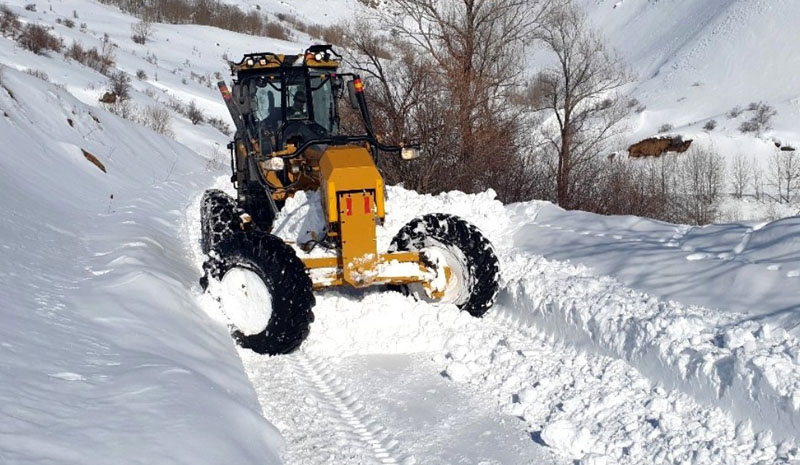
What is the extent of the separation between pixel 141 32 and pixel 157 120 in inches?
974

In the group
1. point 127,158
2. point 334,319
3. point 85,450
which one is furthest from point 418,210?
point 127,158

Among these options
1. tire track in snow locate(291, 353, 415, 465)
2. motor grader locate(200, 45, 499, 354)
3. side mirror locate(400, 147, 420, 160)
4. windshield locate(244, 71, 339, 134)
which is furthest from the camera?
windshield locate(244, 71, 339, 134)

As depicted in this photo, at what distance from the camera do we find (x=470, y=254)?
7.83 metres

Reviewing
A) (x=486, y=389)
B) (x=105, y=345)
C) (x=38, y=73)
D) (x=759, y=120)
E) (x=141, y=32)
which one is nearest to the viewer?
(x=105, y=345)

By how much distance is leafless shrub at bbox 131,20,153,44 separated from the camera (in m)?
46.4

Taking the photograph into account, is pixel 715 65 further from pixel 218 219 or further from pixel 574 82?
pixel 218 219

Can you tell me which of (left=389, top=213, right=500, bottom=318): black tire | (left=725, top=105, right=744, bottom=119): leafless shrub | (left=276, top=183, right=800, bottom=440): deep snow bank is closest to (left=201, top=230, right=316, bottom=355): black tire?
(left=276, top=183, right=800, bottom=440): deep snow bank

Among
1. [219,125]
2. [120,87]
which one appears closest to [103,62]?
[219,125]

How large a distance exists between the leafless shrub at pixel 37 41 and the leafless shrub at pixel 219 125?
6.20 meters

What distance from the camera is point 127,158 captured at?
17781mm

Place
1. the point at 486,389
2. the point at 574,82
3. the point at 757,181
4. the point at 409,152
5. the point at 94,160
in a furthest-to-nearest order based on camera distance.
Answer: the point at 757,181 < the point at 574,82 < the point at 94,160 < the point at 409,152 < the point at 486,389

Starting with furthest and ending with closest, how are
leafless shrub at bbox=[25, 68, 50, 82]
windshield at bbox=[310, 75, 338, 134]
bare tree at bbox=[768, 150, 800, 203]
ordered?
bare tree at bbox=[768, 150, 800, 203], leafless shrub at bbox=[25, 68, 50, 82], windshield at bbox=[310, 75, 338, 134]

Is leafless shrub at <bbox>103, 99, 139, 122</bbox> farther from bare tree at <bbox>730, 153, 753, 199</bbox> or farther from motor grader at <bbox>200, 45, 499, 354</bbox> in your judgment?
bare tree at <bbox>730, 153, 753, 199</bbox>

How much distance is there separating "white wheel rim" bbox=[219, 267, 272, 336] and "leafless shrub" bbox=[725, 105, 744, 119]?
40445 mm
